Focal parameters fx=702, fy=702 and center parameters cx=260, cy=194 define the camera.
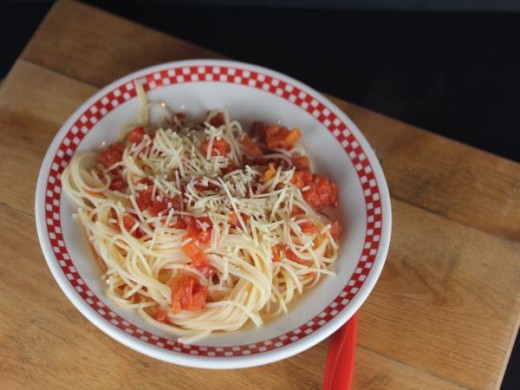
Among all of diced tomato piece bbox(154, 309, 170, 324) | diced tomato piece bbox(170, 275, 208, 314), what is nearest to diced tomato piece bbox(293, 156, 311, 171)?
diced tomato piece bbox(170, 275, 208, 314)

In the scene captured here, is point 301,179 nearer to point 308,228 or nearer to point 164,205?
point 308,228

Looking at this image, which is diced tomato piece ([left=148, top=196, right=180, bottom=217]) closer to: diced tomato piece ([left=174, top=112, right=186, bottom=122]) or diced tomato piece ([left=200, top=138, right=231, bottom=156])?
diced tomato piece ([left=200, top=138, right=231, bottom=156])

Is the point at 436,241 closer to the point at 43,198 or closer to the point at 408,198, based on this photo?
the point at 408,198

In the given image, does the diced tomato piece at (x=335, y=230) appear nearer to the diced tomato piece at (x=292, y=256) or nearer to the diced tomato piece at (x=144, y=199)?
the diced tomato piece at (x=292, y=256)

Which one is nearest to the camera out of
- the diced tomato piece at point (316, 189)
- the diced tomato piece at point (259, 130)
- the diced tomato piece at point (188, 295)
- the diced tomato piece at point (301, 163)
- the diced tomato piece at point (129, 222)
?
the diced tomato piece at point (188, 295)

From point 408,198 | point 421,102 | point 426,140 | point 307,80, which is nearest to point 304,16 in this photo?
point 307,80

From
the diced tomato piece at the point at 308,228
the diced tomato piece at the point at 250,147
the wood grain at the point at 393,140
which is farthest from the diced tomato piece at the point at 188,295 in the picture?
the wood grain at the point at 393,140
